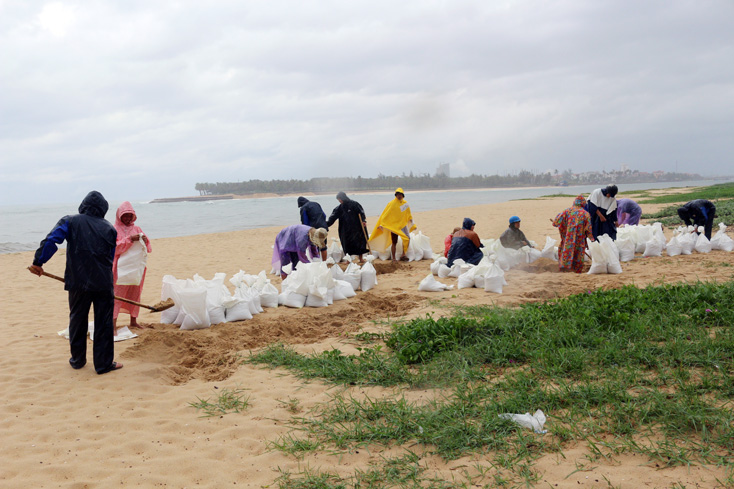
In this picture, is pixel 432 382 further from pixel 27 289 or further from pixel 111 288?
pixel 27 289

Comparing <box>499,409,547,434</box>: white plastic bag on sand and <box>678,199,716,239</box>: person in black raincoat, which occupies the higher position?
<box>678,199,716,239</box>: person in black raincoat

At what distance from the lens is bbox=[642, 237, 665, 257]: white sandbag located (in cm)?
800

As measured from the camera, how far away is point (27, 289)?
8.41m

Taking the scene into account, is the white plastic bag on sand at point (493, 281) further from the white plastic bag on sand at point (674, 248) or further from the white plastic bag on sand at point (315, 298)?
the white plastic bag on sand at point (674, 248)

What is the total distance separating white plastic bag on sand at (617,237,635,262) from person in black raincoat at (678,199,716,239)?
1.96 meters

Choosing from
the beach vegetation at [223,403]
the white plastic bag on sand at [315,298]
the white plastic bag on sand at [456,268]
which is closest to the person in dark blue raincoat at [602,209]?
the white plastic bag on sand at [456,268]

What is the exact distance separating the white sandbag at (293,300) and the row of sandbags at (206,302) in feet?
0.51

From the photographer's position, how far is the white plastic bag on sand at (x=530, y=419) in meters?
2.62

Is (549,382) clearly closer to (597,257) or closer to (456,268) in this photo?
(456,268)

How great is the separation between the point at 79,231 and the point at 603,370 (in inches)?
161

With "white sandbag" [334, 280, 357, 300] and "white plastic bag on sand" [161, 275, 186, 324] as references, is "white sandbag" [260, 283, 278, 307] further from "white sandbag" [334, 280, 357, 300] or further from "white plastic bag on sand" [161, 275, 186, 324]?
"white plastic bag on sand" [161, 275, 186, 324]

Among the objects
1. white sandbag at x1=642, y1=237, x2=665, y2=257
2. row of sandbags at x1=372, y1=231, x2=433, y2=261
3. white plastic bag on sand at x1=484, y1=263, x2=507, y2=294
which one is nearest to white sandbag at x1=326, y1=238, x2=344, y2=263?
row of sandbags at x1=372, y1=231, x2=433, y2=261

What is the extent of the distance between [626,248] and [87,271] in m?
7.68

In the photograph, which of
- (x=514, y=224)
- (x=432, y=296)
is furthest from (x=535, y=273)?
(x=432, y=296)
